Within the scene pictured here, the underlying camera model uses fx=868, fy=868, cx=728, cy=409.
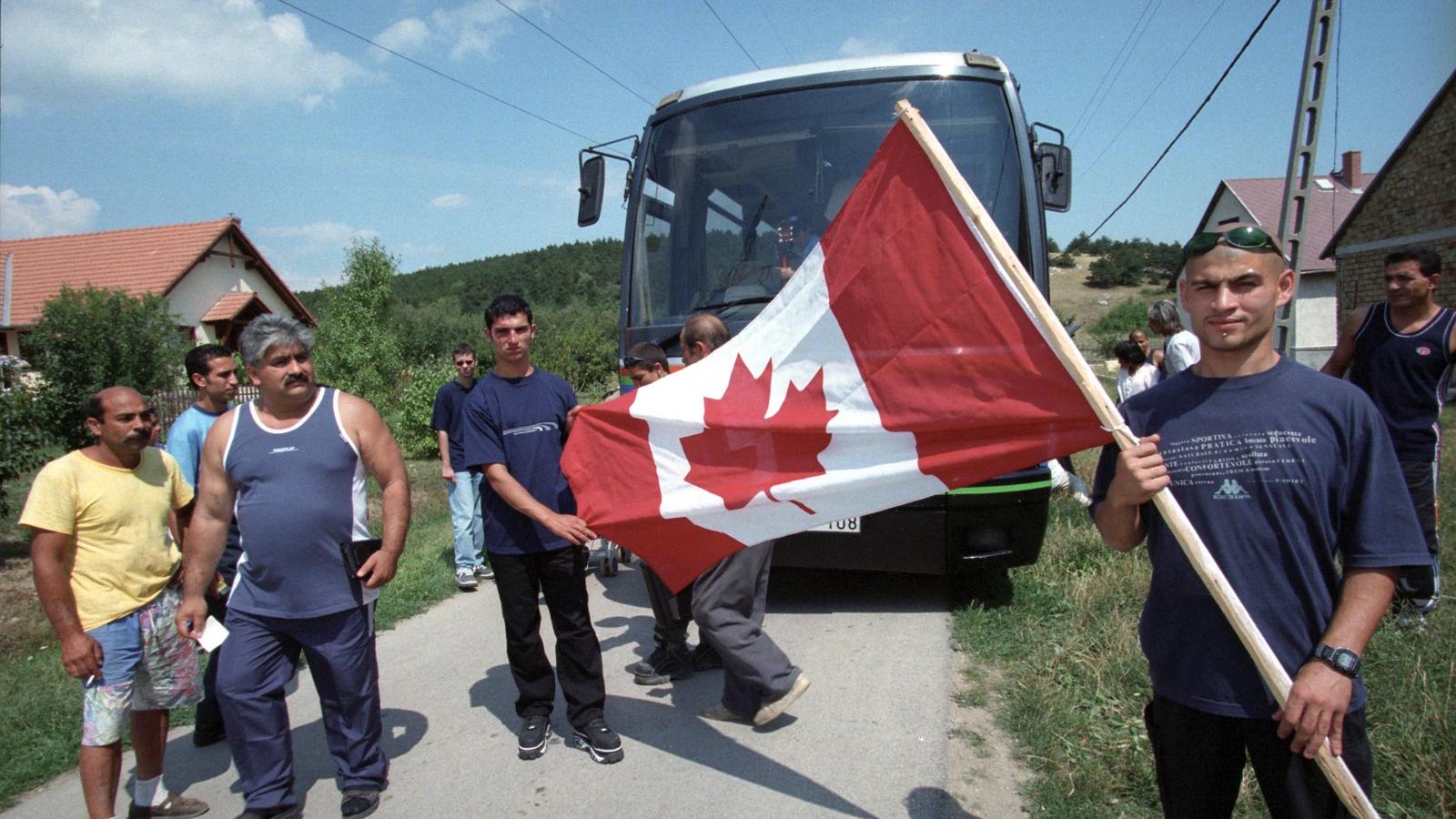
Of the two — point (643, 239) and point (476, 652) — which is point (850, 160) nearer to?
point (643, 239)

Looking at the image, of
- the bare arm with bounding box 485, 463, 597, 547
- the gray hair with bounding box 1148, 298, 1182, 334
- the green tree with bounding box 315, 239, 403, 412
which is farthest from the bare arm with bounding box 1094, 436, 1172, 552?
the green tree with bounding box 315, 239, 403, 412

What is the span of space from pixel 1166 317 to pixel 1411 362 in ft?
8.66

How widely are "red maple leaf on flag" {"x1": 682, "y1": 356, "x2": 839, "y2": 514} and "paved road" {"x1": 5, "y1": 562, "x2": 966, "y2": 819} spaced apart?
1.24 m

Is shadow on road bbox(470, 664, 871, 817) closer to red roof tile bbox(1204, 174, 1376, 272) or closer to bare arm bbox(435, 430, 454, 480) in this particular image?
bare arm bbox(435, 430, 454, 480)

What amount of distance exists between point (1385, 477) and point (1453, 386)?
25880mm

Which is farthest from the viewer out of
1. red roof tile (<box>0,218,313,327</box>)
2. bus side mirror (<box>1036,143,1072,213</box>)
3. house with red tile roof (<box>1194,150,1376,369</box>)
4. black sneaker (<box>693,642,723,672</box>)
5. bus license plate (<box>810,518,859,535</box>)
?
house with red tile roof (<box>1194,150,1376,369</box>)

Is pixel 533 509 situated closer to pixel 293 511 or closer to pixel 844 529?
pixel 293 511

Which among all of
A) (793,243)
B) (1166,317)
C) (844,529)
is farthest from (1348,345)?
(793,243)

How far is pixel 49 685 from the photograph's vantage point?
194 inches

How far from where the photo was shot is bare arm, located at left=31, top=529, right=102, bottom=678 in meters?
3.13

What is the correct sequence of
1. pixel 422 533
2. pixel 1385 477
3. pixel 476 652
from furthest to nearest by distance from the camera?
pixel 422 533 → pixel 476 652 → pixel 1385 477

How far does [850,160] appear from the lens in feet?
18.3

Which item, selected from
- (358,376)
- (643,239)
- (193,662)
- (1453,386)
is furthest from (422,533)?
(1453,386)

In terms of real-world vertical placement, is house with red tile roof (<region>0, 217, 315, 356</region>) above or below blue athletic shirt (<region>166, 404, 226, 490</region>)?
above
